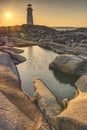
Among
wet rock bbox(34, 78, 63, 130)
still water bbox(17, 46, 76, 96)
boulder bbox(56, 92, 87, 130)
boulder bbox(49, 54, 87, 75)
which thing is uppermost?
boulder bbox(56, 92, 87, 130)

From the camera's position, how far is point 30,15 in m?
60.0

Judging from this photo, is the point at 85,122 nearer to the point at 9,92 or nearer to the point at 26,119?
the point at 26,119

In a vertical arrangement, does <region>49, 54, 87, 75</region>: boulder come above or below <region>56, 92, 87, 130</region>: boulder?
below

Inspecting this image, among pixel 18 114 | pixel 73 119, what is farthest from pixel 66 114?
pixel 18 114

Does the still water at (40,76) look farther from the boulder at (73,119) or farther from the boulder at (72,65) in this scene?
the boulder at (73,119)

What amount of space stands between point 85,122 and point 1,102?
3.42 metres

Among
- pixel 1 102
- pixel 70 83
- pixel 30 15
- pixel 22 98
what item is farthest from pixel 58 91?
pixel 30 15

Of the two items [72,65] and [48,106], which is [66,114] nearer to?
[48,106]

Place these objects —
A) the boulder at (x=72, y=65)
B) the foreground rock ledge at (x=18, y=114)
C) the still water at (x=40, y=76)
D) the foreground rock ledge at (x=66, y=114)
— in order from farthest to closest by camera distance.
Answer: the boulder at (x=72, y=65)
the still water at (x=40, y=76)
the foreground rock ledge at (x=18, y=114)
the foreground rock ledge at (x=66, y=114)

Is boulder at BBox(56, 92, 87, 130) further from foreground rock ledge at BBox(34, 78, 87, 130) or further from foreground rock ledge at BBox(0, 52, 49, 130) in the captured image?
foreground rock ledge at BBox(0, 52, 49, 130)

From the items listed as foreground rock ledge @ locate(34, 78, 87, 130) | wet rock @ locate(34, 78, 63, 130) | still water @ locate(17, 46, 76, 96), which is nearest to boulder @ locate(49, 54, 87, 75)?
still water @ locate(17, 46, 76, 96)

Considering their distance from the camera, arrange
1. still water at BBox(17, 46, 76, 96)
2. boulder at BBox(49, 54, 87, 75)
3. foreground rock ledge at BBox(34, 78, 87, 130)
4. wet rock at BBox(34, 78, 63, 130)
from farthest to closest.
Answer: boulder at BBox(49, 54, 87, 75) → still water at BBox(17, 46, 76, 96) → wet rock at BBox(34, 78, 63, 130) → foreground rock ledge at BBox(34, 78, 87, 130)

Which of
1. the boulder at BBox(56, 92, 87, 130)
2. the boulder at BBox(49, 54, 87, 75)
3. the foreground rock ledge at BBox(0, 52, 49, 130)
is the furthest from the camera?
the boulder at BBox(49, 54, 87, 75)

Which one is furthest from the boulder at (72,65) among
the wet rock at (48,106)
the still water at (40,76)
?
the wet rock at (48,106)
